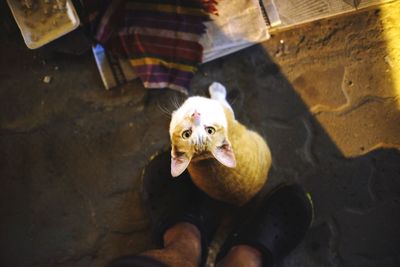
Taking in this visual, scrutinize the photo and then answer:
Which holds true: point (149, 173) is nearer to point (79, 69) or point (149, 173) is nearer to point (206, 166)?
point (206, 166)

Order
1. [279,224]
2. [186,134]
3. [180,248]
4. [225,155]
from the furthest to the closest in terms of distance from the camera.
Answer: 1. [279,224]
2. [180,248]
3. [186,134]
4. [225,155]

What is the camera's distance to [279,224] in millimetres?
1771

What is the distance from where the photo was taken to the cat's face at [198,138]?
1304mm

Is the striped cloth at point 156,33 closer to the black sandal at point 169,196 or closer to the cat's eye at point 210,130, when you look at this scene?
the black sandal at point 169,196

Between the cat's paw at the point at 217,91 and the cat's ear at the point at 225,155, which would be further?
the cat's paw at the point at 217,91

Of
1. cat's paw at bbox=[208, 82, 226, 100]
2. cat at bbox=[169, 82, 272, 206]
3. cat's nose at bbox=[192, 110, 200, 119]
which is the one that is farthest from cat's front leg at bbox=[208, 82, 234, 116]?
cat's nose at bbox=[192, 110, 200, 119]

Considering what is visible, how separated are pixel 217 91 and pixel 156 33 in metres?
0.44

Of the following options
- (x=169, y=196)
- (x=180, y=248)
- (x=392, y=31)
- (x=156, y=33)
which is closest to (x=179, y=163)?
(x=180, y=248)

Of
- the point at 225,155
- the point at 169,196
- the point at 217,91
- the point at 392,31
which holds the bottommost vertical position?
the point at 169,196

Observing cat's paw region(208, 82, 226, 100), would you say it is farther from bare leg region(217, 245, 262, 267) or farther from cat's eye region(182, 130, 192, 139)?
bare leg region(217, 245, 262, 267)

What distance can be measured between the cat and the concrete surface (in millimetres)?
407

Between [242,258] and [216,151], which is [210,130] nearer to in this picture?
[216,151]

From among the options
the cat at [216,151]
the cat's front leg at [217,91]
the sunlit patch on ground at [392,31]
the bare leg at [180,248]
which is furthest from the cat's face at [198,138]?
the sunlit patch on ground at [392,31]

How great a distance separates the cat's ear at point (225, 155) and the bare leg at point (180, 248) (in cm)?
44
